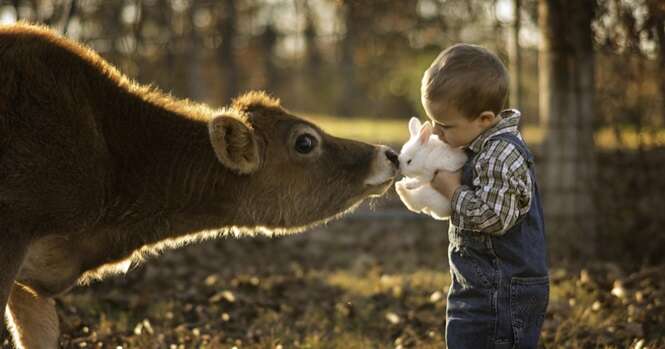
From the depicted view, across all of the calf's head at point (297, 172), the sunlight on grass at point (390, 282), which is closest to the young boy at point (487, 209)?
the calf's head at point (297, 172)

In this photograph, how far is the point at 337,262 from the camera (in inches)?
440

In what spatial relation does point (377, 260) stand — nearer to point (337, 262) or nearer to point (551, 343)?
→ point (337, 262)

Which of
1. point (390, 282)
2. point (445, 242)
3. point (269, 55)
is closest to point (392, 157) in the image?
point (390, 282)

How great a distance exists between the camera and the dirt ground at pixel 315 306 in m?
6.47

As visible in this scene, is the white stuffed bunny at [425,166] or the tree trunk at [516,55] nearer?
the white stuffed bunny at [425,166]

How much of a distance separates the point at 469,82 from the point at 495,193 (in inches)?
21.9

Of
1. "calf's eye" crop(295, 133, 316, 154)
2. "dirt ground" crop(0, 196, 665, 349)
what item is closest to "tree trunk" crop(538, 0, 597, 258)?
"dirt ground" crop(0, 196, 665, 349)

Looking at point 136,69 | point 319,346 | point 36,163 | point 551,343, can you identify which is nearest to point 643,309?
point 551,343

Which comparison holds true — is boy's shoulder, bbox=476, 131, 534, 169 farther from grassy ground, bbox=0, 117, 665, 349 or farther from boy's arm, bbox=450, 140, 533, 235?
grassy ground, bbox=0, 117, 665, 349

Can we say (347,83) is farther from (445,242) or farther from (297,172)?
(297,172)

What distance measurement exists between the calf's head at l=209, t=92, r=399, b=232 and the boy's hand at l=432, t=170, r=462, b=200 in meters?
0.92

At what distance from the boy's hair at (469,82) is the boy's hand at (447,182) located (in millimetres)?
314

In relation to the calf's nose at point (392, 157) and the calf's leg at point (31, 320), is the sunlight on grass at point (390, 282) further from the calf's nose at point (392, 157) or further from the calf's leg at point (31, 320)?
the calf's leg at point (31, 320)

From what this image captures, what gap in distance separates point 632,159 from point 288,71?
2030cm
